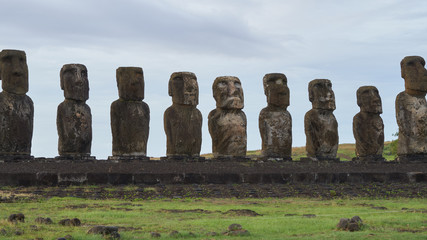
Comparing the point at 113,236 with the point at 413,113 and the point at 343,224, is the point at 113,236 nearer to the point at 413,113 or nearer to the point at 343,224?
the point at 343,224

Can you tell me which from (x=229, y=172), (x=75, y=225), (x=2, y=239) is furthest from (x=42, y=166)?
(x=2, y=239)

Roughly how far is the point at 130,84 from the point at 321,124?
633 centimetres

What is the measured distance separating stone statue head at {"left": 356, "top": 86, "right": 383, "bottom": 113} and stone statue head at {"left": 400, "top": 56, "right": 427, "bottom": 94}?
3.27 feet

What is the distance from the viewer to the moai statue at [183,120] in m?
18.0

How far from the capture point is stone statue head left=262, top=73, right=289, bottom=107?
64.5 feet

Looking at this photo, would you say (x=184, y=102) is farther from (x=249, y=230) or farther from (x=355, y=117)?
(x=249, y=230)

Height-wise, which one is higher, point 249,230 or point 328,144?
point 328,144

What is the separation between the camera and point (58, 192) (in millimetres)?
13352

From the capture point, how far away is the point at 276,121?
1939 cm

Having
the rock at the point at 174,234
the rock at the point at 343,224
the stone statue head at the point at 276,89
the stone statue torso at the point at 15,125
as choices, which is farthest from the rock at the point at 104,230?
the stone statue head at the point at 276,89

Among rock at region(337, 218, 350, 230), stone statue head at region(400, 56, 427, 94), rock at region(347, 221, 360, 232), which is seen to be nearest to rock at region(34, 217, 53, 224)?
rock at region(337, 218, 350, 230)

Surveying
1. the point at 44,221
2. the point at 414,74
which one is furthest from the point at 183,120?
the point at 44,221

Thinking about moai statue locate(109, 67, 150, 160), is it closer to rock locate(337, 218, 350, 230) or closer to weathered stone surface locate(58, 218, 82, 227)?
weathered stone surface locate(58, 218, 82, 227)

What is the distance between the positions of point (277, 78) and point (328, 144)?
264 centimetres
